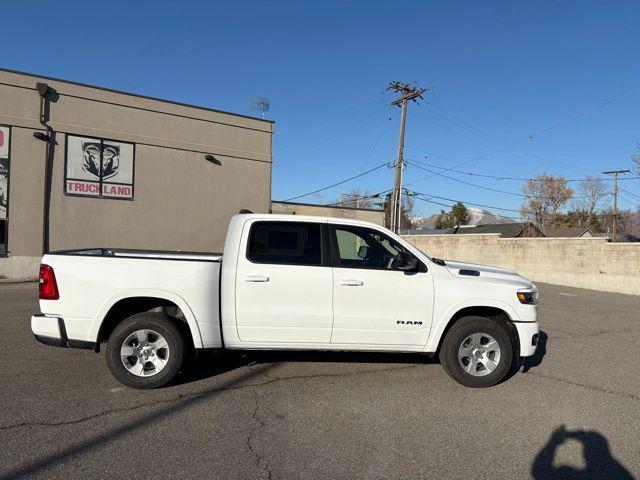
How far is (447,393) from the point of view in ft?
16.7

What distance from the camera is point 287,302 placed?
5121mm

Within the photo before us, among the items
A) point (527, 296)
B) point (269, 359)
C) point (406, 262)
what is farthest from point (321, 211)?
point (406, 262)

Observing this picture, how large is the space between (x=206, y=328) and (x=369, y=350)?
1.81 m

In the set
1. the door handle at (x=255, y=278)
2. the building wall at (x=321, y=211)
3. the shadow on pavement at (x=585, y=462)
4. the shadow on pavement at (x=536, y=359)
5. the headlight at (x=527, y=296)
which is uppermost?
the building wall at (x=321, y=211)

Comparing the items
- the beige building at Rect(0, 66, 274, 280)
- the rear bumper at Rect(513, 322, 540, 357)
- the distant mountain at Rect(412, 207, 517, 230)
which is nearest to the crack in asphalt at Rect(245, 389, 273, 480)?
the rear bumper at Rect(513, 322, 540, 357)

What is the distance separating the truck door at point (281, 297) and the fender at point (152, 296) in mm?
464

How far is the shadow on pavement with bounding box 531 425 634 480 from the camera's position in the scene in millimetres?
3467

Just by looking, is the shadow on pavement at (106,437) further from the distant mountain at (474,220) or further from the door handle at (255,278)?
the distant mountain at (474,220)

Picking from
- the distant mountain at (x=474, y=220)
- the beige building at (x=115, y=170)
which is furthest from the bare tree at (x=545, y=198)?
the beige building at (x=115, y=170)

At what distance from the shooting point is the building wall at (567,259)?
1911cm

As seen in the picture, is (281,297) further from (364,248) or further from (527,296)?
(527,296)

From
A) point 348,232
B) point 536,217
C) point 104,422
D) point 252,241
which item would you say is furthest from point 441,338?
point 536,217

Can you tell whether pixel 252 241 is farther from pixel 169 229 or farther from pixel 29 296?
pixel 169 229

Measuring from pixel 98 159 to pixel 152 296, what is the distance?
14.7 meters
